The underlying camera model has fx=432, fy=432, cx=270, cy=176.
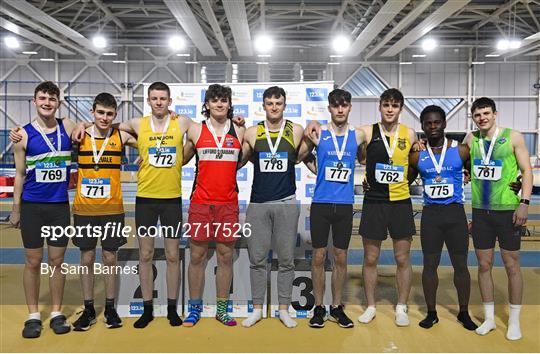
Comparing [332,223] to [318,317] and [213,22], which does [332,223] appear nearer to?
[318,317]

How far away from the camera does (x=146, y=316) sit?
404 cm

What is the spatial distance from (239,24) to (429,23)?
248 inches

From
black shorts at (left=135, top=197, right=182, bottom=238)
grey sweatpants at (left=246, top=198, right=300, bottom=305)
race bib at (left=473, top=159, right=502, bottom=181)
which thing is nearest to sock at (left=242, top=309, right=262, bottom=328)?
grey sweatpants at (left=246, top=198, right=300, bottom=305)

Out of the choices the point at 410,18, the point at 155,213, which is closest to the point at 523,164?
the point at 155,213

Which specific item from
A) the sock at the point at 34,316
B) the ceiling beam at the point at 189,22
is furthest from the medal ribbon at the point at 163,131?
Result: the ceiling beam at the point at 189,22

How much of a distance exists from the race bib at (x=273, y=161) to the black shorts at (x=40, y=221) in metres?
1.81

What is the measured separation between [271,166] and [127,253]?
1715 mm

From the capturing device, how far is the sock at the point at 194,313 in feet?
13.2

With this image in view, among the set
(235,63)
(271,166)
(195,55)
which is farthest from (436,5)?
(271,166)

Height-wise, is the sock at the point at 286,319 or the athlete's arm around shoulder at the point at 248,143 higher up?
the athlete's arm around shoulder at the point at 248,143

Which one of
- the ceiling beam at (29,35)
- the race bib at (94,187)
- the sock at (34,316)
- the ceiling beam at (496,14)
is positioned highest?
the ceiling beam at (496,14)

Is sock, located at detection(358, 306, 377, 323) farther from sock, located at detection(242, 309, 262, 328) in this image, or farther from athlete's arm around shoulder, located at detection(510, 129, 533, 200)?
athlete's arm around shoulder, located at detection(510, 129, 533, 200)

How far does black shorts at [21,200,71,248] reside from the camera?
12.4 feet

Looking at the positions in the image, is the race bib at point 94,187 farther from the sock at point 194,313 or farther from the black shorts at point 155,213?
the sock at point 194,313
